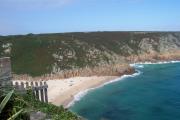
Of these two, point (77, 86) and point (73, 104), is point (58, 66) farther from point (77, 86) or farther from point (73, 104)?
point (73, 104)

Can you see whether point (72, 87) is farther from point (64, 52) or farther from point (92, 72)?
point (64, 52)

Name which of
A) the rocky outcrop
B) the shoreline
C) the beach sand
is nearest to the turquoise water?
the shoreline

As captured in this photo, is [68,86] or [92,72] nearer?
[68,86]

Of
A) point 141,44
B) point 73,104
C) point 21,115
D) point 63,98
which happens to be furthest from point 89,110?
point 141,44

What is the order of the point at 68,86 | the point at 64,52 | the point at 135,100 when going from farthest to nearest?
the point at 64,52 → the point at 68,86 → the point at 135,100

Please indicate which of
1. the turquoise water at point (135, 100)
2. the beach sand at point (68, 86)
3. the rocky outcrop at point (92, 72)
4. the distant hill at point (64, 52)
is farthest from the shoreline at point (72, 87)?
the distant hill at point (64, 52)

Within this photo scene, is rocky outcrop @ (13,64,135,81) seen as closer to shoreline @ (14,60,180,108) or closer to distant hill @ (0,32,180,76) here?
shoreline @ (14,60,180,108)

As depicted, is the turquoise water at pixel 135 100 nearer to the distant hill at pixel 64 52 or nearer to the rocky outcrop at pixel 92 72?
the rocky outcrop at pixel 92 72

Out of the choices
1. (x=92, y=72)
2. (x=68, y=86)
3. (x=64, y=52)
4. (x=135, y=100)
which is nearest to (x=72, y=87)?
(x=68, y=86)
